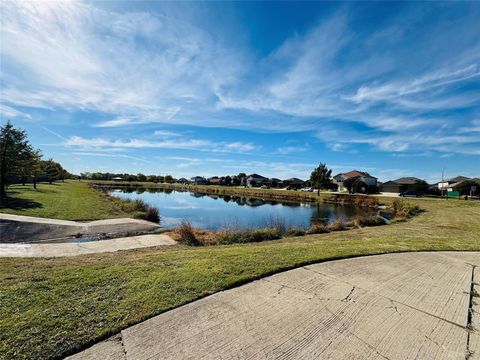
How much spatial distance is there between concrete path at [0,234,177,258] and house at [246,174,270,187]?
317ft

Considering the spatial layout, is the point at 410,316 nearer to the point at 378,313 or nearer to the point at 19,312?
the point at 378,313

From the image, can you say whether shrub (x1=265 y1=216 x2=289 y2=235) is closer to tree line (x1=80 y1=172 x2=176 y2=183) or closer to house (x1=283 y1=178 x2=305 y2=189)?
house (x1=283 y1=178 x2=305 y2=189)

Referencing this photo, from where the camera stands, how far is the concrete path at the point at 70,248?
741cm

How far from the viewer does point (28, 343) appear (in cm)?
275

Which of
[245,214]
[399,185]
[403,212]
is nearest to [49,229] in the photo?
[245,214]

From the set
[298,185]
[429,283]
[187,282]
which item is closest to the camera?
[187,282]

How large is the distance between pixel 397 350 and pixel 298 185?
9195 cm

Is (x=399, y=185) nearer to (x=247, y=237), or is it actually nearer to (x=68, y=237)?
(x=247, y=237)

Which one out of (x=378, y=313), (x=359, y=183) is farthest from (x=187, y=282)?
(x=359, y=183)

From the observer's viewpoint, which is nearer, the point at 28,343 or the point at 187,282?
A: the point at 28,343

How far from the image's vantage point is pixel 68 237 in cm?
1100

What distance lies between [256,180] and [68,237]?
101 metres

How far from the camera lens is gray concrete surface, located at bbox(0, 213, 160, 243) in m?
10.3

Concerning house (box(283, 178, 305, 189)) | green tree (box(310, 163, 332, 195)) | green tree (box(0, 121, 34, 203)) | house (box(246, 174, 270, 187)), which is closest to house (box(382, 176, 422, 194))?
green tree (box(310, 163, 332, 195))
